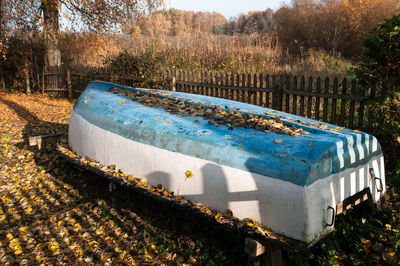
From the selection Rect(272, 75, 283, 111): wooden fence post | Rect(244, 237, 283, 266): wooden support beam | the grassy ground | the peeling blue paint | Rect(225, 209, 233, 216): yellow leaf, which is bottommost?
the grassy ground

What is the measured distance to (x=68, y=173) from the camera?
5648mm

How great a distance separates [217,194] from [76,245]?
5.67 ft

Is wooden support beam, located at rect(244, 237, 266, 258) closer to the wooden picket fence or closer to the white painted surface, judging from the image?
the white painted surface

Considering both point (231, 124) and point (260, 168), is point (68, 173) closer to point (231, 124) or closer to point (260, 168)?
point (231, 124)

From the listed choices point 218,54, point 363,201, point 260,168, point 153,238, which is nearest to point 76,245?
point 153,238

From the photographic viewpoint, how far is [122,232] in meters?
3.78

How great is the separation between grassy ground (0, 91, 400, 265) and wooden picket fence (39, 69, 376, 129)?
5.56 ft

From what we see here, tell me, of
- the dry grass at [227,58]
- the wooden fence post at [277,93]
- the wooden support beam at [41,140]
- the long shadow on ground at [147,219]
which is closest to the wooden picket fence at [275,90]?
the wooden fence post at [277,93]

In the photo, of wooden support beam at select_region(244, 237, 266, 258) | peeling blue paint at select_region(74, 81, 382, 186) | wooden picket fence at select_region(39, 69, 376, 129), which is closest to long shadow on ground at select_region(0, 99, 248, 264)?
wooden support beam at select_region(244, 237, 266, 258)

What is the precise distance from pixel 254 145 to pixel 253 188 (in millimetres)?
390

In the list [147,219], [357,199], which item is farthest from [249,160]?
[147,219]

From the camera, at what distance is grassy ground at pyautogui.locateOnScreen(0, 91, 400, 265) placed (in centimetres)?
319

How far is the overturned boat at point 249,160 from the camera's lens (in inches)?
104

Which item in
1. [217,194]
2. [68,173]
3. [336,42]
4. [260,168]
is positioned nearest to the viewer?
[260,168]
